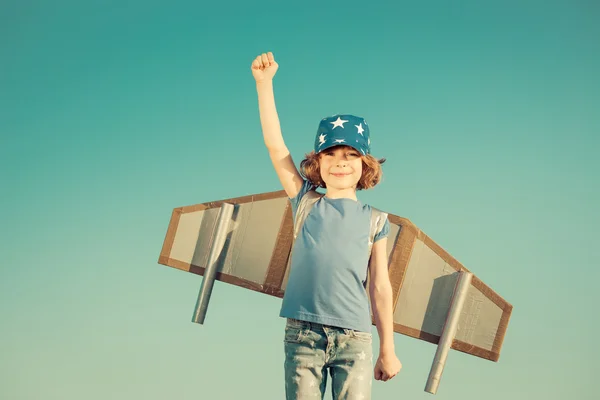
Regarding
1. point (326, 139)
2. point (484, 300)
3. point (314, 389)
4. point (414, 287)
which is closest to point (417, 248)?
point (414, 287)

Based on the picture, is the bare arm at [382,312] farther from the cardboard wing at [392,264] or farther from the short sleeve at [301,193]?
the cardboard wing at [392,264]

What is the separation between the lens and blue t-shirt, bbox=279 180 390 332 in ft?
7.52

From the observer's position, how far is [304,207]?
2555 millimetres

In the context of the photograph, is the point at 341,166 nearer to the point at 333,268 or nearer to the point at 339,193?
the point at 339,193

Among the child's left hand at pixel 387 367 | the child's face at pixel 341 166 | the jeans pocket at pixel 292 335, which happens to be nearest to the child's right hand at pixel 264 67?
the child's face at pixel 341 166

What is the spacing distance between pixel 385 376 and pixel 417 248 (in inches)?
64.6

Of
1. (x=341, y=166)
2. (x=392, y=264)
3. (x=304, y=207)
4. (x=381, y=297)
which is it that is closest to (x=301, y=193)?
(x=304, y=207)

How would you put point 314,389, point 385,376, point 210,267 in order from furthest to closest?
point 210,267
point 385,376
point 314,389

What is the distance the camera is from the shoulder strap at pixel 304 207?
99.4 inches

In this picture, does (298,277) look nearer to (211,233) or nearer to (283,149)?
(283,149)

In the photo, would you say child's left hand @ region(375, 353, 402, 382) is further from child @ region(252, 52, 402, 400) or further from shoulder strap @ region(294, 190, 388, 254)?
shoulder strap @ region(294, 190, 388, 254)

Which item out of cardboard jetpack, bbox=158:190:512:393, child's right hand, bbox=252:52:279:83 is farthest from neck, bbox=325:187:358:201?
cardboard jetpack, bbox=158:190:512:393

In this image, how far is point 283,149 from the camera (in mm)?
2652

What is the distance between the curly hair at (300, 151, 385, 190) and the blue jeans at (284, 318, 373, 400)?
713mm
